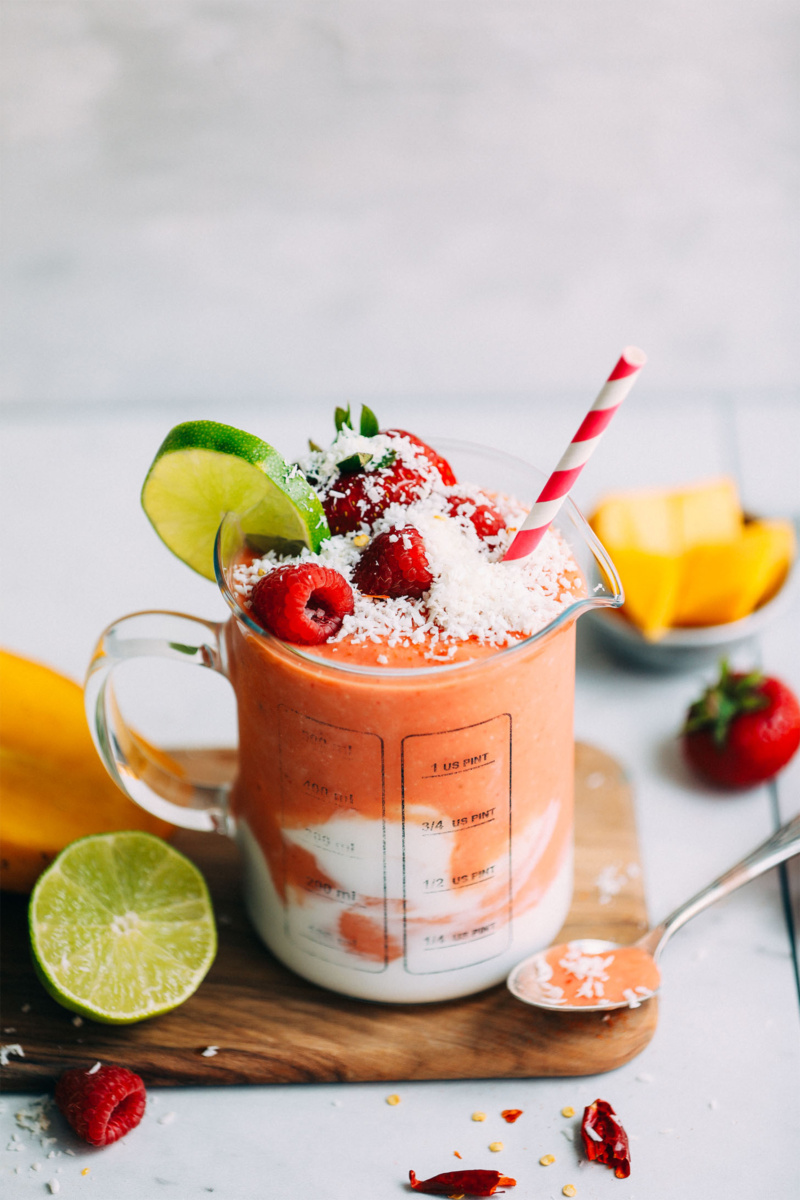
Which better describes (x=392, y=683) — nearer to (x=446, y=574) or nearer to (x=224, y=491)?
(x=446, y=574)

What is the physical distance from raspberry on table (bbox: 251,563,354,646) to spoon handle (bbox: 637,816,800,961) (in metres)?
0.47

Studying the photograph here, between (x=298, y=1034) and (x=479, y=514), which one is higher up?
(x=479, y=514)

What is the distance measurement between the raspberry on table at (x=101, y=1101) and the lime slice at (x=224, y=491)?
469mm

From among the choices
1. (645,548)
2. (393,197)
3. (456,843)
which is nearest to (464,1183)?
(456,843)

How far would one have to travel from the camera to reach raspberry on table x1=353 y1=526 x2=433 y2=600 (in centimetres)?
93

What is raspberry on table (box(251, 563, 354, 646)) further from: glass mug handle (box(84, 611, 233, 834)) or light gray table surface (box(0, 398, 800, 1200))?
light gray table surface (box(0, 398, 800, 1200))

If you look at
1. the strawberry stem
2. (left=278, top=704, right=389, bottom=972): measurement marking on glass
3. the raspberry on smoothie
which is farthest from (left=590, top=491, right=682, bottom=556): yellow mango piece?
(left=278, top=704, right=389, bottom=972): measurement marking on glass

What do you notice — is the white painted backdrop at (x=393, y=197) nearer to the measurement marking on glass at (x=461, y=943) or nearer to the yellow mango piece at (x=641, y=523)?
the yellow mango piece at (x=641, y=523)

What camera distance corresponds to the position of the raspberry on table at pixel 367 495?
100cm

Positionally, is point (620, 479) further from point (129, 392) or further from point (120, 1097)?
point (120, 1097)

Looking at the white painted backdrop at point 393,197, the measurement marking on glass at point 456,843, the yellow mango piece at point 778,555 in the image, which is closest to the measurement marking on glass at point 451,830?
the measurement marking on glass at point 456,843

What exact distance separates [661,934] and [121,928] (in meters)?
0.51

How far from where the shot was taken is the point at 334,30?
1685 mm

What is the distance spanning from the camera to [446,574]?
3.07 ft
